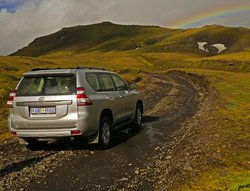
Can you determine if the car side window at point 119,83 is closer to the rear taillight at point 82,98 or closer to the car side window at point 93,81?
the car side window at point 93,81

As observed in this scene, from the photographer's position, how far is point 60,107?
10.0m

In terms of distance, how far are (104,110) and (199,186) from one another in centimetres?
462

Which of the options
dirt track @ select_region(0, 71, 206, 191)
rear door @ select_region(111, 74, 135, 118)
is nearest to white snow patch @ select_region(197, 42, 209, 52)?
rear door @ select_region(111, 74, 135, 118)

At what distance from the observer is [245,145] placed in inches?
398

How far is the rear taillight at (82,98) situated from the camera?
998 cm

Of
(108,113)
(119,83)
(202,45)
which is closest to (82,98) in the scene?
(108,113)

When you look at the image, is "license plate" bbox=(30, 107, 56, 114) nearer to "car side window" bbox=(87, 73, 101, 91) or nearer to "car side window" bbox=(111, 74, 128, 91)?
"car side window" bbox=(87, 73, 101, 91)

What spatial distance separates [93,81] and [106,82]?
0.86 m

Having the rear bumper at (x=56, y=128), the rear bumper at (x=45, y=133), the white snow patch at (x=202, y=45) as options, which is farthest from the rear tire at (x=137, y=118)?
the white snow patch at (x=202, y=45)

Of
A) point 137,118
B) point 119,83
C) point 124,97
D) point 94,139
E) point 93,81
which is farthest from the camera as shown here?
point 137,118

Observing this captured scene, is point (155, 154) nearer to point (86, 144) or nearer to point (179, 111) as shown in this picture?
point (86, 144)

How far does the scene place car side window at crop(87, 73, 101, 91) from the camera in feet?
35.5

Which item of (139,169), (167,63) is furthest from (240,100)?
(167,63)

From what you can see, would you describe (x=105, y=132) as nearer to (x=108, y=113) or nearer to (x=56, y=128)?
(x=108, y=113)
